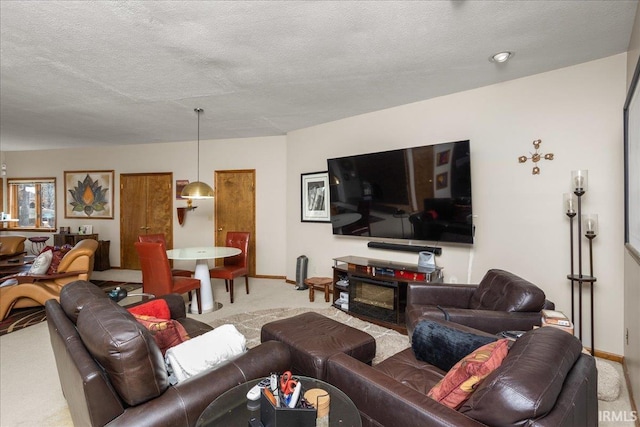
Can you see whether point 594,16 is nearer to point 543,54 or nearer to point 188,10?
point 543,54

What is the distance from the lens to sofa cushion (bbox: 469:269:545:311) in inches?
90.4

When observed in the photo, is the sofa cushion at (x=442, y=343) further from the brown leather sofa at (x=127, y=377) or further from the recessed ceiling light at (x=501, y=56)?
the recessed ceiling light at (x=501, y=56)

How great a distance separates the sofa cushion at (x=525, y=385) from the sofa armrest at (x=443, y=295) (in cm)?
167

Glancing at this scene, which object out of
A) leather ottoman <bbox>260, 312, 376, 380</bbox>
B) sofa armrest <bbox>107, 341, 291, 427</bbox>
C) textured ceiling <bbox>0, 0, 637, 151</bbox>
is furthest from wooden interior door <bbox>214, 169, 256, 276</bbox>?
sofa armrest <bbox>107, 341, 291, 427</bbox>

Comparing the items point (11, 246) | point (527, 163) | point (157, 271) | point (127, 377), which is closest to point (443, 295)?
point (527, 163)

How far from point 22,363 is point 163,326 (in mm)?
2132

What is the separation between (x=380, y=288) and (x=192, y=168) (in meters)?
4.57

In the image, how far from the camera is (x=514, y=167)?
329cm

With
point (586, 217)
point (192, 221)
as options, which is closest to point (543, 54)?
point (586, 217)

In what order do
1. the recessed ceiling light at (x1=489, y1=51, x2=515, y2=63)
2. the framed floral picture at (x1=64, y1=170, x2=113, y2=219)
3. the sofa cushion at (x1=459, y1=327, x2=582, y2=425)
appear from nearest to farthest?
the sofa cushion at (x1=459, y1=327, x2=582, y2=425) < the recessed ceiling light at (x1=489, y1=51, x2=515, y2=63) < the framed floral picture at (x1=64, y1=170, x2=113, y2=219)

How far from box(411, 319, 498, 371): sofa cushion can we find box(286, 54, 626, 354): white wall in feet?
6.11

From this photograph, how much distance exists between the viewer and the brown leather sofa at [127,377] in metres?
1.24

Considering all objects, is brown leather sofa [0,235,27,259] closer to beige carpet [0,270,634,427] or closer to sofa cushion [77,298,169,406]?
beige carpet [0,270,634,427]

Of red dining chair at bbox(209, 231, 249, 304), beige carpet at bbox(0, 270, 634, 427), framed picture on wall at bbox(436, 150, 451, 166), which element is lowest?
beige carpet at bbox(0, 270, 634, 427)
